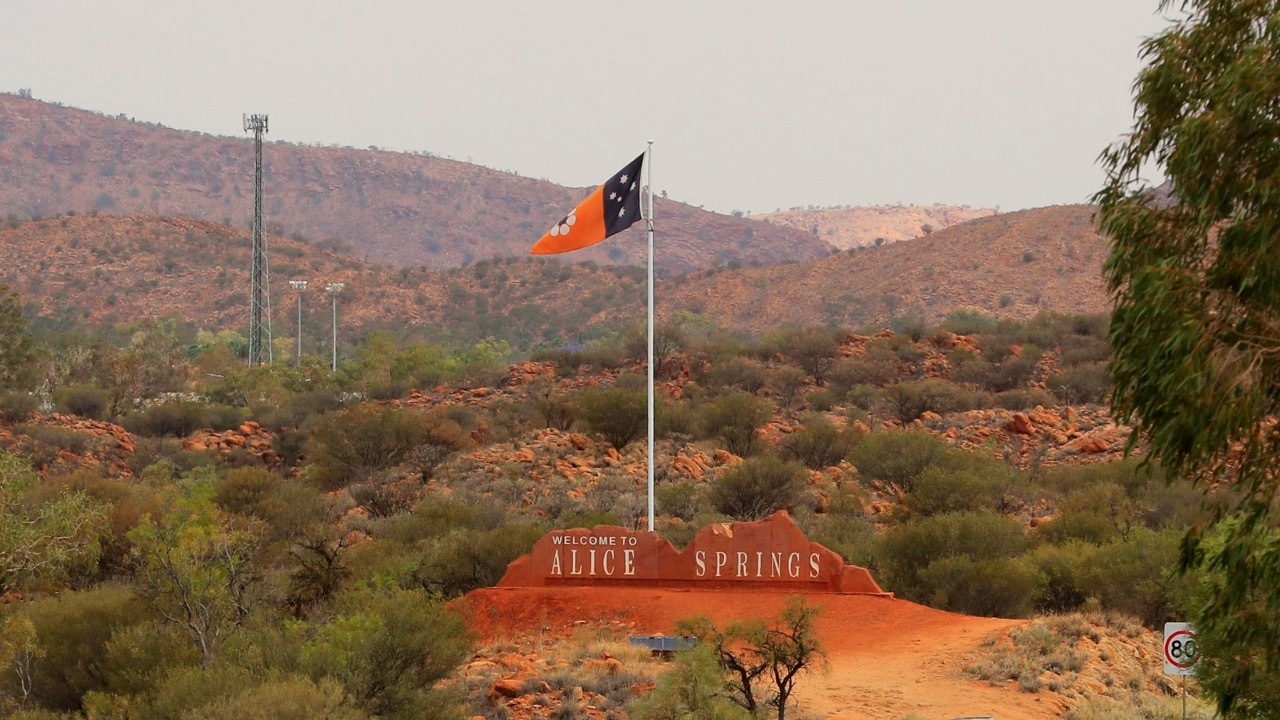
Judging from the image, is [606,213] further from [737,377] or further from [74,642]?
[737,377]

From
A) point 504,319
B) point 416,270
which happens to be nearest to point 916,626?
point 504,319

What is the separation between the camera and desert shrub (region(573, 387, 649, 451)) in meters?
42.4

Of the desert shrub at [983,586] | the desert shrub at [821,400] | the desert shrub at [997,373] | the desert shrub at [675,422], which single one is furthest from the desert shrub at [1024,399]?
the desert shrub at [983,586]

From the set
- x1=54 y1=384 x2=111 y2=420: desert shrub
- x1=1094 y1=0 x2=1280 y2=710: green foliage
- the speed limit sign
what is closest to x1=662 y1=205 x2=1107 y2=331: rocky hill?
x1=54 y1=384 x2=111 y2=420: desert shrub

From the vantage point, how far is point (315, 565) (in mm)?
24812

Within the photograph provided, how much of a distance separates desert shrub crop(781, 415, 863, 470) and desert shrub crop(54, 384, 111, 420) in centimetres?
2548

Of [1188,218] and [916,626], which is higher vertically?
[1188,218]

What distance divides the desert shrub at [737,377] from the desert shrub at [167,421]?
16398 mm

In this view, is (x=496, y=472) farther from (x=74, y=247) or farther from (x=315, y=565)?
(x=74, y=247)

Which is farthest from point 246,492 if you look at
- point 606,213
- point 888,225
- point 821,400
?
point 888,225

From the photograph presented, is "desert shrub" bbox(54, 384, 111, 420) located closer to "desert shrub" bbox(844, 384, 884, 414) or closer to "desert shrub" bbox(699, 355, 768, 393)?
"desert shrub" bbox(699, 355, 768, 393)

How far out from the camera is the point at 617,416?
139 ft

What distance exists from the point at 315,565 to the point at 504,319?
82.5 meters

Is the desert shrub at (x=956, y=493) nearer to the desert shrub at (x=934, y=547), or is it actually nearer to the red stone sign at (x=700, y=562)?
the desert shrub at (x=934, y=547)
